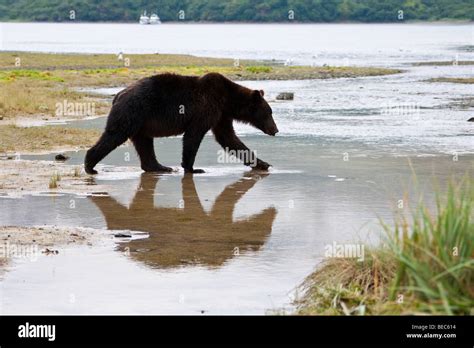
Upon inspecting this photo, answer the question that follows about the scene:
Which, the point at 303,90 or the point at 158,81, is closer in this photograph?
the point at 158,81

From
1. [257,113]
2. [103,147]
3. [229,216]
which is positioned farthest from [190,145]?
[229,216]

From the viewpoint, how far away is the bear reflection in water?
12.1 m

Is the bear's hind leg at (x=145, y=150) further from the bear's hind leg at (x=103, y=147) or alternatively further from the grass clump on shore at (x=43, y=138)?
the grass clump on shore at (x=43, y=138)

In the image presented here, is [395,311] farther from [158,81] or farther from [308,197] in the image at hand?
[158,81]

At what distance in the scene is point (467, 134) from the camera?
25.4m

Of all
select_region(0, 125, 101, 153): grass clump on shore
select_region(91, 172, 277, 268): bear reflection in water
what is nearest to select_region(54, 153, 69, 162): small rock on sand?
select_region(0, 125, 101, 153): grass clump on shore

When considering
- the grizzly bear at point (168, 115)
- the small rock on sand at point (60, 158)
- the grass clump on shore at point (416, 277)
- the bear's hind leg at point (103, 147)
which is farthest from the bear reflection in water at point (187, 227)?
the small rock on sand at point (60, 158)

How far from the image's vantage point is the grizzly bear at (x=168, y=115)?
1828cm

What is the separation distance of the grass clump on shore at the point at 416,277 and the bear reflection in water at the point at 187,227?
242 centimetres

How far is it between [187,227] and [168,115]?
5.10 metres

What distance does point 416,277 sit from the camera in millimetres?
8117

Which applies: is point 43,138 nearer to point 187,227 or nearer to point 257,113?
point 257,113

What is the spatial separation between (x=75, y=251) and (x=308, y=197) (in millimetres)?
4939
